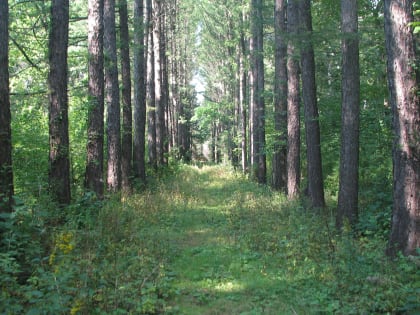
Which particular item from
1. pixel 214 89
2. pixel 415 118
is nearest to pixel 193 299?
pixel 415 118

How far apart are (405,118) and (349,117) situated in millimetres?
2923

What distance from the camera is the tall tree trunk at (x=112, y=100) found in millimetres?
13445

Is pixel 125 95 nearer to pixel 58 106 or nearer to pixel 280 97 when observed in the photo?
pixel 280 97

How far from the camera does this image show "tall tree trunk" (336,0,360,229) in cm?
945

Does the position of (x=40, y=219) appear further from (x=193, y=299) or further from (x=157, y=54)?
(x=157, y=54)

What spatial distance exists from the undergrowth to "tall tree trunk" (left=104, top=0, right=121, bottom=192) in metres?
3.53

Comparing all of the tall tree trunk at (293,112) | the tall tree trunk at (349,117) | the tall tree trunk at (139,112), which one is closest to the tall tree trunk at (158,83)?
the tall tree trunk at (139,112)

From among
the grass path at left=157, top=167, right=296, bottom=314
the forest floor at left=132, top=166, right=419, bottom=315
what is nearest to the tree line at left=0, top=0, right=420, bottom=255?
the forest floor at left=132, top=166, right=419, bottom=315

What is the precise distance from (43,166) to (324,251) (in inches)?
306

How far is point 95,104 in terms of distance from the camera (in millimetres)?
10719

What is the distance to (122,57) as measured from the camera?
51.6 feet

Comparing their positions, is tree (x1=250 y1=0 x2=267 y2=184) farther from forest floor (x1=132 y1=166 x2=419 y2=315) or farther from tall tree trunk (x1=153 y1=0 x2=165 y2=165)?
forest floor (x1=132 y1=166 x2=419 y2=315)

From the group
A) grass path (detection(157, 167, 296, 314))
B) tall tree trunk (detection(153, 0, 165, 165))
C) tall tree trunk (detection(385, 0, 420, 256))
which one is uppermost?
tall tree trunk (detection(153, 0, 165, 165))

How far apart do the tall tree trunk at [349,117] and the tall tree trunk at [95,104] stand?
6145 mm
